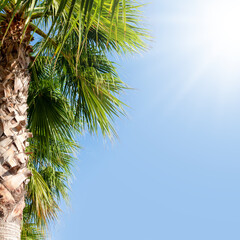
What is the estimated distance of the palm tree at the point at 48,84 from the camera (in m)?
2.11

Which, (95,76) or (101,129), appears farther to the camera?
(101,129)

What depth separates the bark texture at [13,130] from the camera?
2.04 metres

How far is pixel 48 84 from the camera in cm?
401

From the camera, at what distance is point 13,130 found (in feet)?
7.63

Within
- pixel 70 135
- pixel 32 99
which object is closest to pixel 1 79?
pixel 32 99

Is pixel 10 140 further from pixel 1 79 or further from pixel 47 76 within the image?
pixel 47 76

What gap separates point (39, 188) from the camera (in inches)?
143

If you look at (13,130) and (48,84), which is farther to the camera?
(48,84)

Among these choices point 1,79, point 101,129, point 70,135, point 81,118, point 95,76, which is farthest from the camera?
point 70,135

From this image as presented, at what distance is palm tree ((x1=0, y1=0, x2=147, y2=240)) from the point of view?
6.91 feet

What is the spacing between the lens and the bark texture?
2.04m

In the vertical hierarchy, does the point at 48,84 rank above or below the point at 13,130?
above

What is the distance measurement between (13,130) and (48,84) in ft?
5.83

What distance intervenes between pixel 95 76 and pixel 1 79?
100cm
